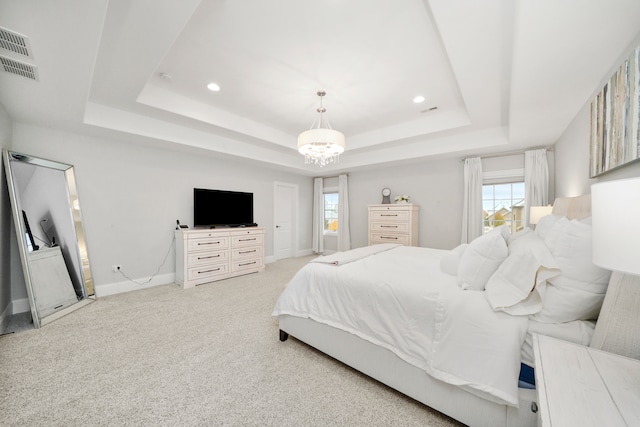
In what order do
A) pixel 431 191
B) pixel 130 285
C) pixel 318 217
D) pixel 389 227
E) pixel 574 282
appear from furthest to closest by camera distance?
pixel 318 217
pixel 389 227
pixel 431 191
pixel 130 285
pixel 574 282

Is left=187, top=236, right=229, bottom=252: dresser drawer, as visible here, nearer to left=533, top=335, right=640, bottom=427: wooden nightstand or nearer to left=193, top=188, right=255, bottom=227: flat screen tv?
left=193, top=188, right=255, bottom=227: flat screen tv

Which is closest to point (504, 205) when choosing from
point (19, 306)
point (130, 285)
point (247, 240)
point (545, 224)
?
point (545, 224)

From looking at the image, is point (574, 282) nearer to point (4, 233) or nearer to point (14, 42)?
point (14, 42)

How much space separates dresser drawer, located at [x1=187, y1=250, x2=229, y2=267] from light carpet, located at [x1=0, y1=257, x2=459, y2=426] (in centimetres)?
116

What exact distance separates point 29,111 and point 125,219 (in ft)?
5.21

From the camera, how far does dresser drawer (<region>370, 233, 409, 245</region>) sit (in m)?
4.69

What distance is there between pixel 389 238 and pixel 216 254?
10.9ft

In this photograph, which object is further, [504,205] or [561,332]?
[504,205]

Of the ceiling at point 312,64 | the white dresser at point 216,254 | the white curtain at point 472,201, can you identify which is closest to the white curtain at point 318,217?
the white dresser at point 216,254

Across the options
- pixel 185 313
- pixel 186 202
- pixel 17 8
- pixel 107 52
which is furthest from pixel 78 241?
pixel 17 8

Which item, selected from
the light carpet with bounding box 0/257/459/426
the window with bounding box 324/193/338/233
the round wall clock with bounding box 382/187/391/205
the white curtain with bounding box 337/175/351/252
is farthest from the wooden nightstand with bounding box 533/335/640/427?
the window with bounding box 324/193/338/233

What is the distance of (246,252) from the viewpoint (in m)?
4.51

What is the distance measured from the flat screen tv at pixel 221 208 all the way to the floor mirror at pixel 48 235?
1.48 meters

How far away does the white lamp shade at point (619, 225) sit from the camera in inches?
23.3
